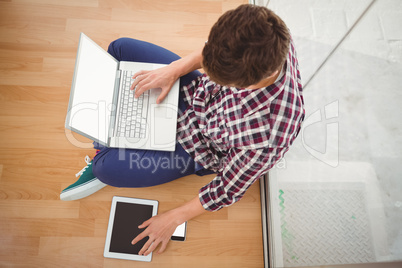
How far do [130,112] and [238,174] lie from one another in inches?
20.6

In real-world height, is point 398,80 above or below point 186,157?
above

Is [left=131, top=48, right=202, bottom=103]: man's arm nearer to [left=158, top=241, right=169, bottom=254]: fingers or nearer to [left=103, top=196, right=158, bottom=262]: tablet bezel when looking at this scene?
[left=103, top=196, right=158, bottom=262]: tablet bezel

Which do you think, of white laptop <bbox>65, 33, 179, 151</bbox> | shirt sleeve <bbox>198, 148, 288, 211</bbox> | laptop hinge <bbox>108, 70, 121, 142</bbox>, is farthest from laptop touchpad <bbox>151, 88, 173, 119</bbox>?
shirt sleeve <bbox>198, 148, 288, 211</bbox>

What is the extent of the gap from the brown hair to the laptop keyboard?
53 centimetres

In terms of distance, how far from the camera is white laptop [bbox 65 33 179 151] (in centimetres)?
85

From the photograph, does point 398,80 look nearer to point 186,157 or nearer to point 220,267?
point 186,157

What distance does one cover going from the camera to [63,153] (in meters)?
1.24

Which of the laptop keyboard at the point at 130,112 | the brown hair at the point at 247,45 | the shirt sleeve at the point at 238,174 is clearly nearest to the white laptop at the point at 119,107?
the laptop keyboard at the point at 130,112

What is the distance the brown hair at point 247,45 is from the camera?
19.7 inches

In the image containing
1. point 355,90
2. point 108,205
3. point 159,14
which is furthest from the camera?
point 159,14

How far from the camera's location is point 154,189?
1192 mm

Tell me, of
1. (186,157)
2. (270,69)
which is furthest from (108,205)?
(270,69)

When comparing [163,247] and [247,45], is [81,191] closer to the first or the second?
[163,247]

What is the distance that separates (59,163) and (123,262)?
0.59 meters
